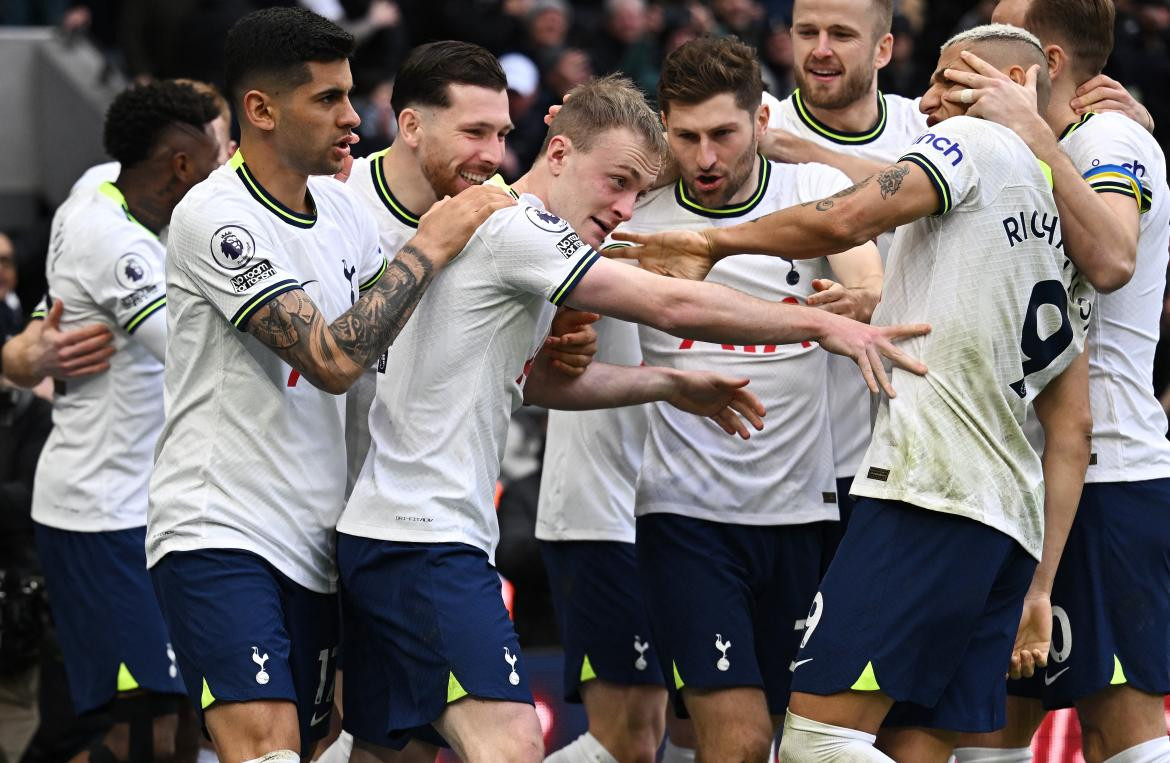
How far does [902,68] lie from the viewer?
14.2 meters

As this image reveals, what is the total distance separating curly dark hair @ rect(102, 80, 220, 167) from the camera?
6.63 meters

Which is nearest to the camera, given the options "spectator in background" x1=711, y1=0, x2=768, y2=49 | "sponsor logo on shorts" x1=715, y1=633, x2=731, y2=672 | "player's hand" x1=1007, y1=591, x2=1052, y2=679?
"player's hand" x1=1007, y1=591, x2=1052, y2=679

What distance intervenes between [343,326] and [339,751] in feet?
6.54

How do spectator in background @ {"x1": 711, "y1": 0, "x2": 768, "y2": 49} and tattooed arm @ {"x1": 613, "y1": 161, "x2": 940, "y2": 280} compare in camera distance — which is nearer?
tattooed arm @ {"x1": 613, "y1": 161, "x2": 940, "y2": 280}

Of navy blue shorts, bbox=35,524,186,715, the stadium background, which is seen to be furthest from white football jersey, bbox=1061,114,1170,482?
the stadium background

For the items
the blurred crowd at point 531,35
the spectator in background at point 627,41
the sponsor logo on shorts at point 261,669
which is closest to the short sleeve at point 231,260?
the sponsor logo on shorts at point 261,669

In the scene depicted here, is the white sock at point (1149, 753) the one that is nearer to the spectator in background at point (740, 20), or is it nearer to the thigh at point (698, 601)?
the thigh at point (698, 601)

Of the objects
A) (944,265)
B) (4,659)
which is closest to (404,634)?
(944,265)

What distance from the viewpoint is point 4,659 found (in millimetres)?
7348

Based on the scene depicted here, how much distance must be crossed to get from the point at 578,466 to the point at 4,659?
286 cm

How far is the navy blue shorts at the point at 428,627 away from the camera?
4.47 metres

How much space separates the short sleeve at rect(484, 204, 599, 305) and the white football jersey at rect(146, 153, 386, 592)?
573 millimetres

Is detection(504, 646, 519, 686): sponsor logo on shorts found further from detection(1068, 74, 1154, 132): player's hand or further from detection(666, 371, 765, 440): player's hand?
detection(1068, 74, 1154, 132): player's hand

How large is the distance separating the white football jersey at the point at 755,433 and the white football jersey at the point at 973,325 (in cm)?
108
